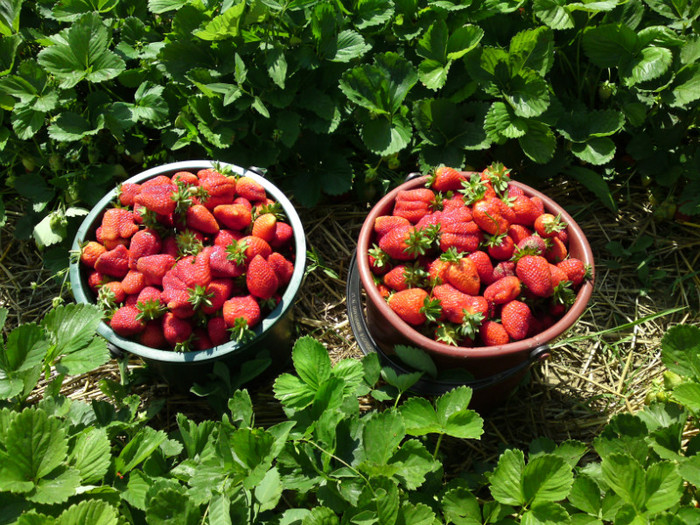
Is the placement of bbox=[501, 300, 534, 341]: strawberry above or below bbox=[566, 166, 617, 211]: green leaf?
above

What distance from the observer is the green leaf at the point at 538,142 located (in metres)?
1.87

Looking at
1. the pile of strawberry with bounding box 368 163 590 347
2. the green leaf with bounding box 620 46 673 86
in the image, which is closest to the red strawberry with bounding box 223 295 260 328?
the pile of strawberry with bounding box 368 163 590 347

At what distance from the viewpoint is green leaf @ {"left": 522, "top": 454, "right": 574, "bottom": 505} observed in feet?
4.10

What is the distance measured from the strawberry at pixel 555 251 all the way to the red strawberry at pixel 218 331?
0.82 metres

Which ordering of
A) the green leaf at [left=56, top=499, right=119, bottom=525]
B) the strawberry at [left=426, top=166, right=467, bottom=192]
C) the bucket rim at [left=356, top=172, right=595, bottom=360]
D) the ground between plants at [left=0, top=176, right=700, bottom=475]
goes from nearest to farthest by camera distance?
the green leaf at [left=56, top=499, right=119, bottom=525], the bucket rim at [left=356, top=172, right=595, bottom=360], the strawberry at [left=426, top=166, right=467, bottom=192], the ground between plants at [left=0, top=176, right=700, bottom=475]

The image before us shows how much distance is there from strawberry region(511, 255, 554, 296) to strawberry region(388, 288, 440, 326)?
Result: 0.23 m

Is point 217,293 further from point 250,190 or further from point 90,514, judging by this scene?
point 90,514

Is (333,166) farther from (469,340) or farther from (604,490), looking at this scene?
(604,490)

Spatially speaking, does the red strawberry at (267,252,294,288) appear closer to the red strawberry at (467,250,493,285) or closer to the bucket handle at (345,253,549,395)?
the bucket handle at (345,253,549,395)

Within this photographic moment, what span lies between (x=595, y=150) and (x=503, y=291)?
0.74 m

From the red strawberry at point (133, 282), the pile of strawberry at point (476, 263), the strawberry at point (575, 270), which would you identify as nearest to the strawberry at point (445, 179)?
the pile of strawberry at point (476, 263)

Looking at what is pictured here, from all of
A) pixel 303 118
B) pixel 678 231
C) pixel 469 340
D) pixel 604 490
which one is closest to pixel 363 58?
pixel 303 118

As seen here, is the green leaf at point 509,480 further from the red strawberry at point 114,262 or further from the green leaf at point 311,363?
the red strawberry at point 114,262

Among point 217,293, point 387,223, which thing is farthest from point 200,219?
point 387,223
